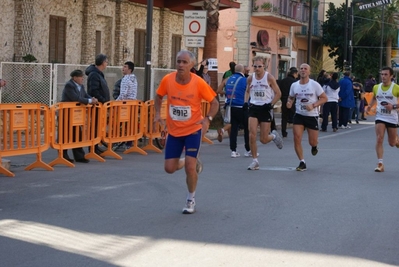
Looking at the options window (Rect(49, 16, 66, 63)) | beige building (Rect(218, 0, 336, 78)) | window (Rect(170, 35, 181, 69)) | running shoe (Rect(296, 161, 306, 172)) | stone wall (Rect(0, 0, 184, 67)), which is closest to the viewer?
running shoe (Rect(296, 161, 306, 172))

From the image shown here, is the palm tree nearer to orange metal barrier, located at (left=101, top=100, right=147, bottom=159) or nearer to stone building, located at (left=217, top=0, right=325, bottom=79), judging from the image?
stone building, located at (left=217, top=0, right=325, bottom=79)

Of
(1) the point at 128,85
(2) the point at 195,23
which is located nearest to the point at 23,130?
(1) the point at 128,85

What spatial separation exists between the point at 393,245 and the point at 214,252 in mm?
1766

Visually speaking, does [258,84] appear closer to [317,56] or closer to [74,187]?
[74,187]

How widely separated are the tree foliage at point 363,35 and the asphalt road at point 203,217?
4316 cm

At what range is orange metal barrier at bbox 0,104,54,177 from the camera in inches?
506

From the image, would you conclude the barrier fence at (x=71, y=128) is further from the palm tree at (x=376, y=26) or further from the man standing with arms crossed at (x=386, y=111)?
the palm tree at (x=376, y=26)

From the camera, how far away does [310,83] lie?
14258mm

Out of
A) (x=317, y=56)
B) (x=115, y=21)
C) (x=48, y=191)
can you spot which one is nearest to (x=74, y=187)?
Result: (x=48, y=191)

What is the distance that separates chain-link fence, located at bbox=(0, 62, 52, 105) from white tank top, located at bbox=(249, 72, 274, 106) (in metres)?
7.21

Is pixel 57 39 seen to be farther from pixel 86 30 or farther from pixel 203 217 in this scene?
pixel 203 217

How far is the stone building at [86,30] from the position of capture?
22469 mm

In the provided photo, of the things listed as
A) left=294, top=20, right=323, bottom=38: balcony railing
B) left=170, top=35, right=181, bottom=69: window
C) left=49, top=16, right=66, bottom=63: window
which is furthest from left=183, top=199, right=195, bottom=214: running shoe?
left=294, top=20, right=323, bottom=38: balcony railing

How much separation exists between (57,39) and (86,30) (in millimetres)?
1496
